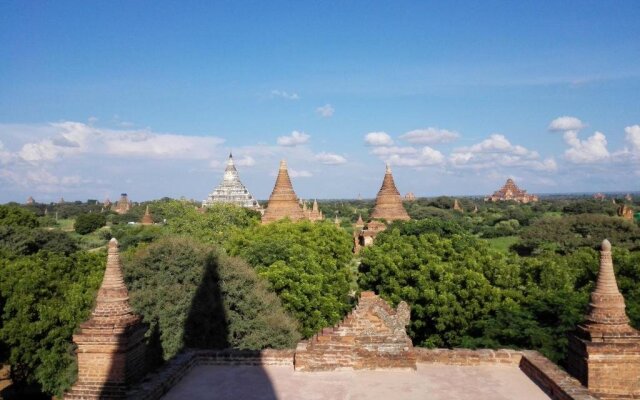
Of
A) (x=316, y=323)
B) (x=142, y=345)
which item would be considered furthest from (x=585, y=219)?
(x=142, y=345)

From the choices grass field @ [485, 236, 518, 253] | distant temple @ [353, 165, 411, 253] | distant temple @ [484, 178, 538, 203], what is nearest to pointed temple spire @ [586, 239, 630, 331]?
distant temple @ [353, 165, 411, 253]

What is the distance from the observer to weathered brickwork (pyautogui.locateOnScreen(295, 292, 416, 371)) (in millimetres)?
9555

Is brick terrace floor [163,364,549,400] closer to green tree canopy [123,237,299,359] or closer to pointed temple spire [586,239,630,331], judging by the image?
pointed temple spire [586,239,630,331]

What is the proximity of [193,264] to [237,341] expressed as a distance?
10.0 ft

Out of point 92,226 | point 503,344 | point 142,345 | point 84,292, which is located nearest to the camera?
point 142,345

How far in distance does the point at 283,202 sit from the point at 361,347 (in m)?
35.6

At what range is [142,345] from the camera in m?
9.05

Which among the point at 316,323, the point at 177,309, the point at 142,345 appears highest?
the point at 142,345

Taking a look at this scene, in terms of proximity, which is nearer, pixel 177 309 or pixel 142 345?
pixel 142 345

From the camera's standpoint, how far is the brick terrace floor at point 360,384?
845 centimetres

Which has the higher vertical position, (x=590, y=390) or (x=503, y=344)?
(x=590, y=390)

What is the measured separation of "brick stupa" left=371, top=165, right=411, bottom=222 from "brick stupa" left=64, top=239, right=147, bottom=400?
141 feet

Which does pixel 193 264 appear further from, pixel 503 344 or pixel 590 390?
pixel 590 390

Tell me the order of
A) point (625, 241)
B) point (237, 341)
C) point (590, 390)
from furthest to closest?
1. point (625, 241)
2. point (237, 341)
3. point (590, 390)
